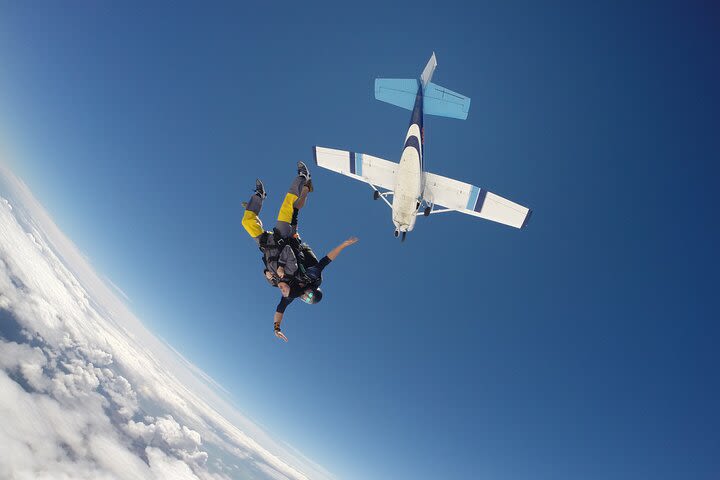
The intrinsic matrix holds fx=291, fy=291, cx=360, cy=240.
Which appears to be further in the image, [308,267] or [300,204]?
[308,267]

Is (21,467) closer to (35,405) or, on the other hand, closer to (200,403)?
(35,405)

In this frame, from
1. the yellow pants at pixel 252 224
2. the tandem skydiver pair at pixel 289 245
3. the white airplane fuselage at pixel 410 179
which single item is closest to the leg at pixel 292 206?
the tandem skydiver pair at pixel 289 245

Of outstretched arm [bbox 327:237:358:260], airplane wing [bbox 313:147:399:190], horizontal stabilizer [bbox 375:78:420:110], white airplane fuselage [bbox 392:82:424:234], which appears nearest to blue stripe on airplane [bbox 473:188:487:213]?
white airplane fuselage [bbox 392:82:424:234]

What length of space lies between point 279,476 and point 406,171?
653 feet

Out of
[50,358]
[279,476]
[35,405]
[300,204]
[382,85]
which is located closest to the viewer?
[300,204]

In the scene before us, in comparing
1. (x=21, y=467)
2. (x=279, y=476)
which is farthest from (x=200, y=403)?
(x=21, y=467)

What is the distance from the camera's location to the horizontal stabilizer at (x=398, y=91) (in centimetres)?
1764

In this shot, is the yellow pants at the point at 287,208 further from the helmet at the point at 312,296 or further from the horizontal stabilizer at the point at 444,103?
the horizontal stabilizer at the point at 444,103

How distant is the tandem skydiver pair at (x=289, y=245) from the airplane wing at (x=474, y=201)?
42.5ft

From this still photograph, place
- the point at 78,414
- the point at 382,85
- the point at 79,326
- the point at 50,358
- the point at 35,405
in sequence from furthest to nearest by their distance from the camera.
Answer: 1. the point at 79,326
2. the point at 50,358
3. the point at 78,414
4. the point at 35,405
5. the point at 382,85

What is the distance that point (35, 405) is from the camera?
194 feet

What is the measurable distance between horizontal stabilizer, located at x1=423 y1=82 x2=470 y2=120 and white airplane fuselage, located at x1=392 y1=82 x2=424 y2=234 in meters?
0.54

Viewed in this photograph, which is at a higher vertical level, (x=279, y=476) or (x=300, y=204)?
(x=300, y=204)

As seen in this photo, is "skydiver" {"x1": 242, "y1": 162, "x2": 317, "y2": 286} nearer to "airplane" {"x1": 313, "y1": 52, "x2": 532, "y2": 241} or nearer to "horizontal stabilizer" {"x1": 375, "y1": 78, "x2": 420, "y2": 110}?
"airplane" {"x1": 313, "y1": 52, "x2": 532, "y2": 241}
